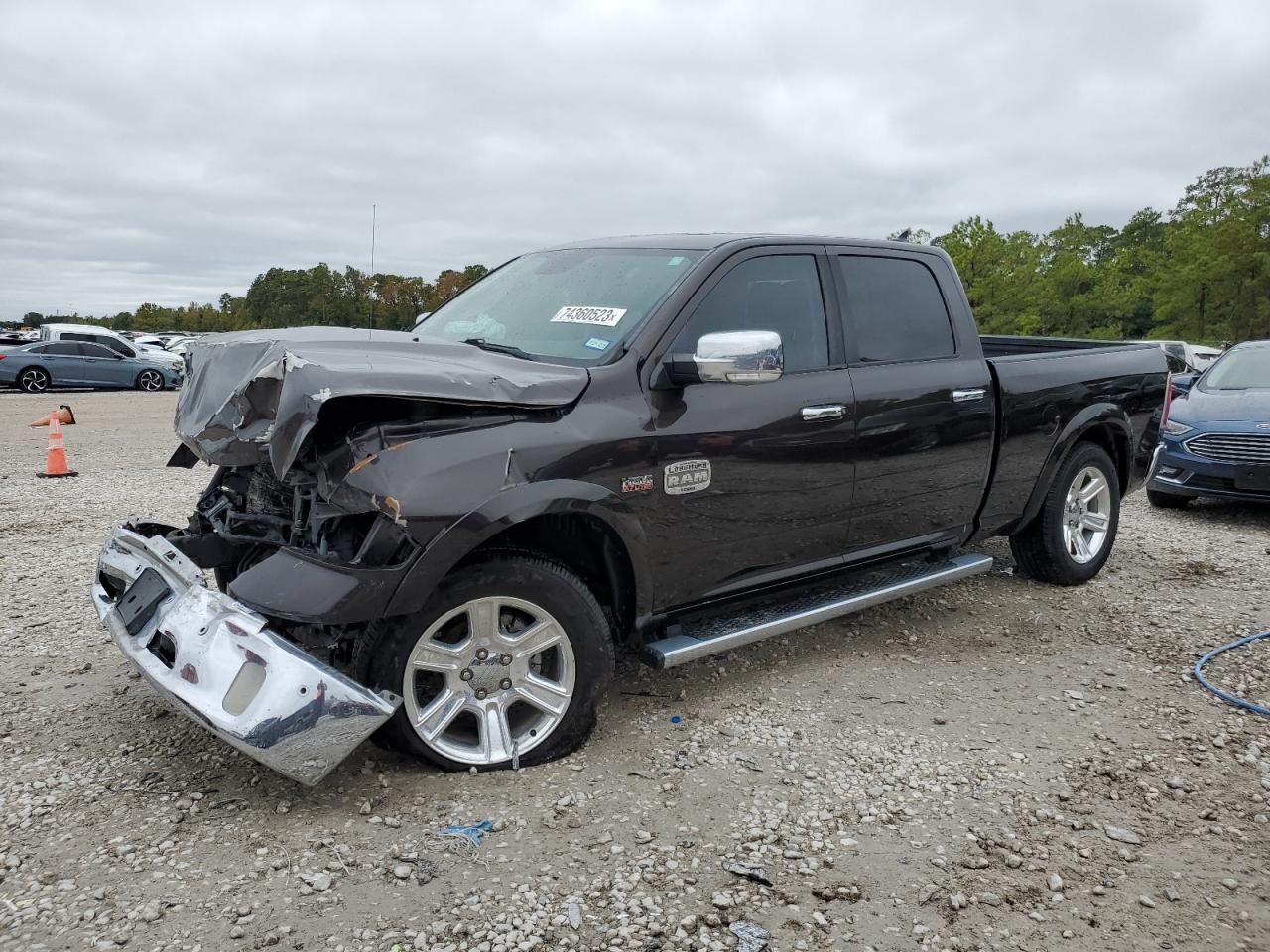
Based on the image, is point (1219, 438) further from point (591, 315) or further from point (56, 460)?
point (56, 460)

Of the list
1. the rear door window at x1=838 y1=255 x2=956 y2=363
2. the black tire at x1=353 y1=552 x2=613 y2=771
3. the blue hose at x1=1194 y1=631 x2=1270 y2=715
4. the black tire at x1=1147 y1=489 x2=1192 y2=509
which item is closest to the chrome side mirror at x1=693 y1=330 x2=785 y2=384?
the black tire at x1=353 y1=552 x2=613 y2=771

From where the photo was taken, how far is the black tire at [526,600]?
3182mm

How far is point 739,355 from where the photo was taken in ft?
11.4

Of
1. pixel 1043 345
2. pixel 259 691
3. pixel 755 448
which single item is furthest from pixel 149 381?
pixel 259 691

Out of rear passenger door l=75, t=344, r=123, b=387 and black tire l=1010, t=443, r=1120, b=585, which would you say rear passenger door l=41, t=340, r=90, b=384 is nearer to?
rear passenger door l=75, t=344, r=123, b=387

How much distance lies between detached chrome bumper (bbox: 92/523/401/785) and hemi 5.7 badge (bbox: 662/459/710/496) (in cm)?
128

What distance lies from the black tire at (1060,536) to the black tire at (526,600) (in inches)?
131

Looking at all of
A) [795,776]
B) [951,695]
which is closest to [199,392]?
[795,776]

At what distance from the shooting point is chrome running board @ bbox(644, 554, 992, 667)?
3.80 metres

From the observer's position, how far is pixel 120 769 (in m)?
3.49

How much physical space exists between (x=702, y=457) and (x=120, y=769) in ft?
7.82

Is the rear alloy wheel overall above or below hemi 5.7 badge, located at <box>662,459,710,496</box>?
below

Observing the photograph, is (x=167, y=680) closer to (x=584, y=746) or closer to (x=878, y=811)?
(x=584, y=746)

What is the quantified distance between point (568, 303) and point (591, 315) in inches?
8.7
